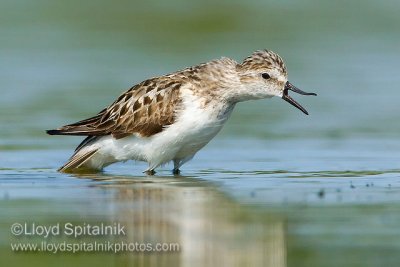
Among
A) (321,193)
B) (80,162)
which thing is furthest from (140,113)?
(321,193)

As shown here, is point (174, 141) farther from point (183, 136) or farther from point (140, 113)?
point (140, 113)

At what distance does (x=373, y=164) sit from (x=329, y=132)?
272 cm

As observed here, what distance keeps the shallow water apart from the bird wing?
1.79 ft

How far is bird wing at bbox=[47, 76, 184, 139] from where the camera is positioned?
13.8 metres

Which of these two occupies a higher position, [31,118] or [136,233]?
[31,118]

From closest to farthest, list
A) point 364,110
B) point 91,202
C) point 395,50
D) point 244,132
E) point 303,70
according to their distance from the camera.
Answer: point 91,202 < point 244,132 < point 364,110 < point 303,70 < point 395,50

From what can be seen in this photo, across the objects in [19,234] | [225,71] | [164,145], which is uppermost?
[225,71]

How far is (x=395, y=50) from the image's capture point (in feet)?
81.8

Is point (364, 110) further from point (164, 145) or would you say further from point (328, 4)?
point (328, 4)

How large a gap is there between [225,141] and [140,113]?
106 inches

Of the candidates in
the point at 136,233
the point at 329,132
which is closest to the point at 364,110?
the point at 329,132

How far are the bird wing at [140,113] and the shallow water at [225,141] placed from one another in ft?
1.79

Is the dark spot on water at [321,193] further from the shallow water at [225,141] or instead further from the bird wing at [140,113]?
the bird wing at [140,113]

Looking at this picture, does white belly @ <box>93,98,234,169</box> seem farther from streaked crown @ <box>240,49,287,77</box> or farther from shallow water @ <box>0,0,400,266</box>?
streaked crown @ <box>240,49,287,77</box>
